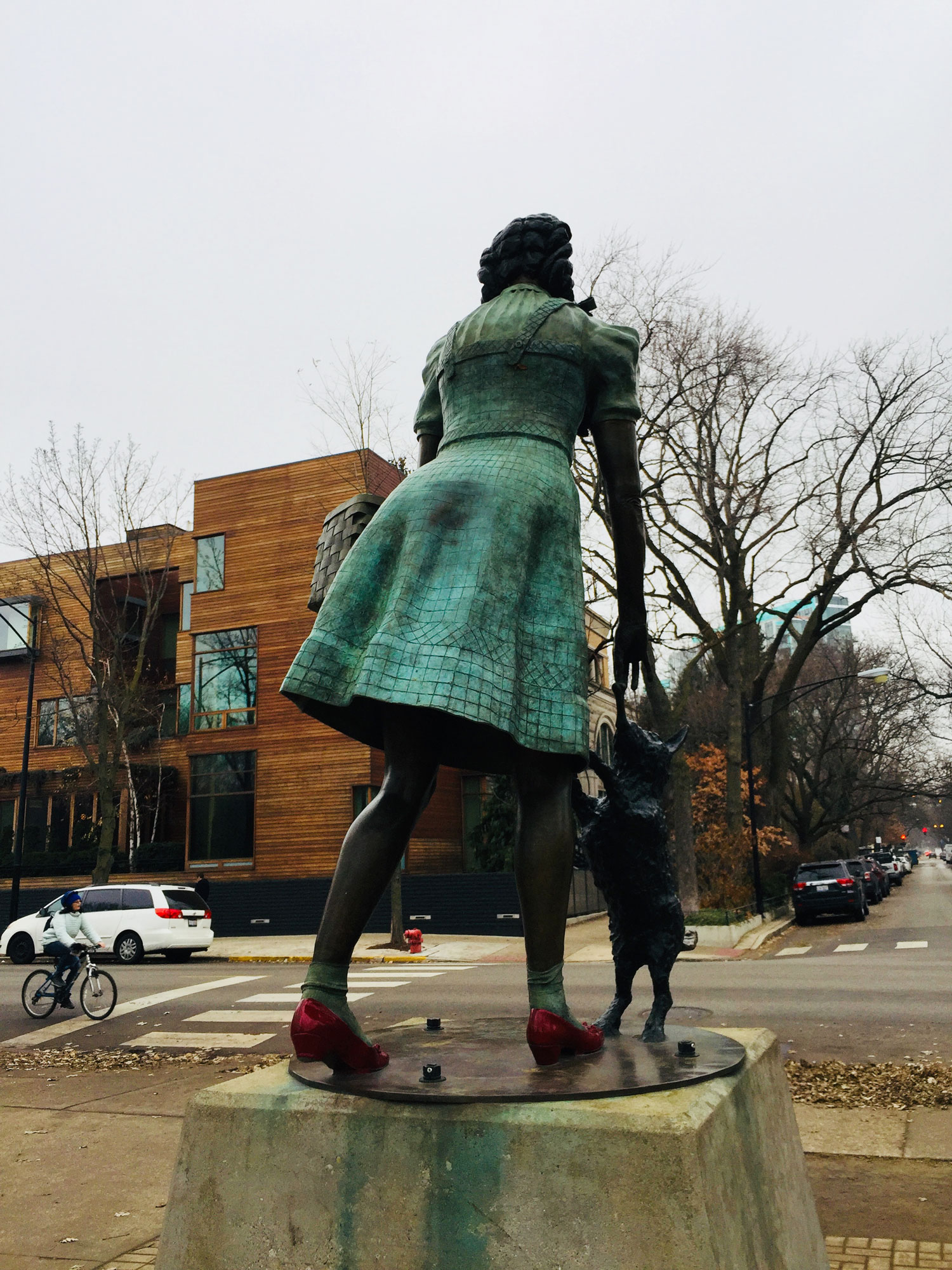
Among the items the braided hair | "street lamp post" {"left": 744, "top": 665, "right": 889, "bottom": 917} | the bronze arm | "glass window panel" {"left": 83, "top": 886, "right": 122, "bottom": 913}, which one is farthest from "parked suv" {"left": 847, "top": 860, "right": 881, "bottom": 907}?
the braided hair

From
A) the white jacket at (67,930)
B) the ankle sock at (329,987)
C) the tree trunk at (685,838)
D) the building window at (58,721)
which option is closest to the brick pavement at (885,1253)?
the ankle sock at (329,987)

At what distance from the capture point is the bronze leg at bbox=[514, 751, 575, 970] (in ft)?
9.59

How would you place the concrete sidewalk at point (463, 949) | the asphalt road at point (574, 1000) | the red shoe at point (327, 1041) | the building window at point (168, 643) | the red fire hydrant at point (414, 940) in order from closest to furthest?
the red shoe at point (327, 1041) → the asphalt road at point (574, 1000) → the concrete sidewalk at point (463, 949) → the red fire hydrant at point (414, 940) → the building window at point (168, 643)

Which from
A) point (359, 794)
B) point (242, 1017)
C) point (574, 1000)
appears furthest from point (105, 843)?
point (574, 1000)

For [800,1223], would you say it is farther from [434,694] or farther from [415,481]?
[415,481]

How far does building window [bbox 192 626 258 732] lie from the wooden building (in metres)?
0.04

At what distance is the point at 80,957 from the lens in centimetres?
1316

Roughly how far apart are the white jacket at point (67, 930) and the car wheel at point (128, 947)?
7.08m

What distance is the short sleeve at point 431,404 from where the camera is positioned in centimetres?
381

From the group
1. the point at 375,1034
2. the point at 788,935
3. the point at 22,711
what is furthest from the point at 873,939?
the point at 22,711

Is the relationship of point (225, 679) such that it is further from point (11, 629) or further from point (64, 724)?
point (11, 629)

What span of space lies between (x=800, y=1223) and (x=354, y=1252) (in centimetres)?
138

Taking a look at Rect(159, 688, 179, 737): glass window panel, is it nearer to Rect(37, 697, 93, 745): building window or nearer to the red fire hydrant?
Rect(37, 697, 93, 745): building window

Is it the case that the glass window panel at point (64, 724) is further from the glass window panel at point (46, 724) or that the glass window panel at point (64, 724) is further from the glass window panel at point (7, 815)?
the glass window panel at point (7, 815)
